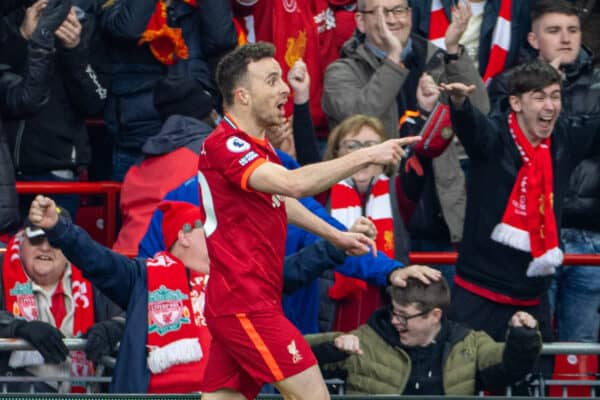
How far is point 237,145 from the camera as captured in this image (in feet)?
19.4

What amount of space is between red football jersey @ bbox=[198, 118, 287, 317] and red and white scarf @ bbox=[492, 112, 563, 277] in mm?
2032

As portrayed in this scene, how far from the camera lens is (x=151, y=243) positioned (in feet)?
24.1

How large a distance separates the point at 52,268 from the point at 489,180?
2.29 m

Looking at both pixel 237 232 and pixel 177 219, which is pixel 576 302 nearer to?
pixel 177 219

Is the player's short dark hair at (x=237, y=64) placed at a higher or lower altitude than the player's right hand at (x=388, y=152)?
higher

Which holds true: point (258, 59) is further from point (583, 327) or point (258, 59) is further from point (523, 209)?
point (583, 327)

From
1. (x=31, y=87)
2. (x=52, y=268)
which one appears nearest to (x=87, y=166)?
(x=31, y=87)

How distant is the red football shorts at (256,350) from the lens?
5.92 metres

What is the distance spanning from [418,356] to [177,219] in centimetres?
130

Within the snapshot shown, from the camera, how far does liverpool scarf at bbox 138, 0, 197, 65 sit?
864cm

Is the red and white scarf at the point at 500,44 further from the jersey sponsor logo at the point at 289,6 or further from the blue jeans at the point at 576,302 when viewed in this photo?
the blue jeans at the point at 576,302

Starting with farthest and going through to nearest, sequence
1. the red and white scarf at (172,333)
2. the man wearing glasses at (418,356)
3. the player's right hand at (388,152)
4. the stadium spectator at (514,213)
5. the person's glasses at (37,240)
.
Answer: the stadium spectator at (514,213), the person's glasses at (37,240), the man wearing glasses at (418,356), the red and white scarf at (172,333), the player's right hand at (388,152)

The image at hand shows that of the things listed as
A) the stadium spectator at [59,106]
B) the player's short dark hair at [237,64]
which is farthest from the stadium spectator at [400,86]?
the player's short dark hair at [237,64]

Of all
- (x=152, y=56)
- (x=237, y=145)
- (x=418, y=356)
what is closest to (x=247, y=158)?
(x=237, y=145)
